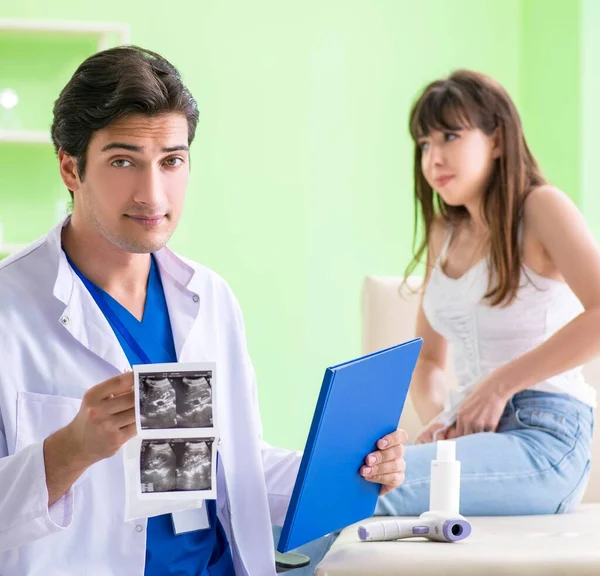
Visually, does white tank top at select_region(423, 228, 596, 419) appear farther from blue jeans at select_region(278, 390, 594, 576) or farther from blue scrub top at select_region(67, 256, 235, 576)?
blue scrub top at select_region(67, 256, 235, 576)

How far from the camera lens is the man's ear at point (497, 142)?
7.49 feet

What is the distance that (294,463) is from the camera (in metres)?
1.67

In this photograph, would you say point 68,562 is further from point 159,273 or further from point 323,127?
point 323,127

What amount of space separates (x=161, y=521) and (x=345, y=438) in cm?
31

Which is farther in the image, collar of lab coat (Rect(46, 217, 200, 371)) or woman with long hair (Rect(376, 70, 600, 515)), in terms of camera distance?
woman with long hair (Rect(376, 70, 600, 515))

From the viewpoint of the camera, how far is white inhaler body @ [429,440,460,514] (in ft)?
5.81

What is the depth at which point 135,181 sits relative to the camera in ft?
4.83

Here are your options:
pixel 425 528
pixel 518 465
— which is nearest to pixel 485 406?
pixel 518 465

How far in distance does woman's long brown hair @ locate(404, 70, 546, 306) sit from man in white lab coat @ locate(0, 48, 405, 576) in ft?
2.51

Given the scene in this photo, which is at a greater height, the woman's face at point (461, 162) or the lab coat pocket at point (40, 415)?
the woman's face at point (461, 162)

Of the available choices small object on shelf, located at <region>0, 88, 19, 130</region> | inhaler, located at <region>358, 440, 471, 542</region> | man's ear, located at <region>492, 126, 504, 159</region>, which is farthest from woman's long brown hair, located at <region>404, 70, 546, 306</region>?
small object on shelf, located at <region>0, 88, 19, 130</region>

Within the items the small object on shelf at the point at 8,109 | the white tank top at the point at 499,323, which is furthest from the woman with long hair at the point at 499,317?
the small object on shelf at the point at 8,109

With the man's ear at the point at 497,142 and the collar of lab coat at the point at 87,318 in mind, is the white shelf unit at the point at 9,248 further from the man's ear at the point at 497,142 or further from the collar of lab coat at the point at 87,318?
the collar of lab coat at the point at 87,318

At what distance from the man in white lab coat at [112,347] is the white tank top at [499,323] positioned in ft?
2.26
